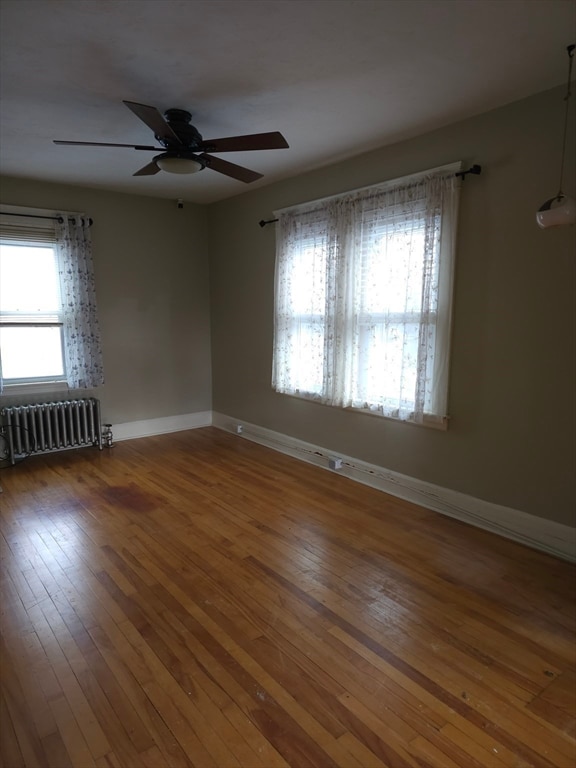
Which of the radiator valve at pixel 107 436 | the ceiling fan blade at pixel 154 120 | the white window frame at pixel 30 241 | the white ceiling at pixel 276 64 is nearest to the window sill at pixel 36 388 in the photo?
the white window frame at pixel 30 241

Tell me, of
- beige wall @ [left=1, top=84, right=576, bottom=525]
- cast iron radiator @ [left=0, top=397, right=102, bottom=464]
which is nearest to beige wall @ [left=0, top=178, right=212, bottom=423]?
beige wall @ [left=1, top=84, right=576, bottom=525]

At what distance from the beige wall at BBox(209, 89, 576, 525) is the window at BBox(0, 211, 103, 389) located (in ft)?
9.21

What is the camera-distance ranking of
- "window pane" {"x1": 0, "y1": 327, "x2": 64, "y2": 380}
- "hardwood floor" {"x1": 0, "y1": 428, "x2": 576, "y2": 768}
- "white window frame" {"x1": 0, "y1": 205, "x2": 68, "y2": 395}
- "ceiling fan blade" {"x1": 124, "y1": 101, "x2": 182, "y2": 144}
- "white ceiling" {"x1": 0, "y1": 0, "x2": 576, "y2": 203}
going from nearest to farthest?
1. "hardwood floor" {"x1": 0, "y1": 428, "x2": 576, "y2": 768}
2. "white ceiling" {"x1": 0, "y1": 0, "x2": 576, "y2": 203}
3. "ceiling fan blade" {"x1": 124, "y1": 101, "x2": 182, "y2": 144}
4. "white window frame" {"x1": 0, "y1": 205, "x2": 68, "y2": 395}
5. "window pane" {"x1": 0, "y1": 327, "x2": 64, "y2": 380}

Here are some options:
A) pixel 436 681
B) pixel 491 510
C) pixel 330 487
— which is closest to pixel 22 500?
pixel 330 487

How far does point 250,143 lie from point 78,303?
115 inches

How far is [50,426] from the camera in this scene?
15.2ft

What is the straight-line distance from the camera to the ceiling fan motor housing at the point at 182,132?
277 centimetres

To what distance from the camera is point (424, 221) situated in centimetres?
325

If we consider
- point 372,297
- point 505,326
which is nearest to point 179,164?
point 372,297

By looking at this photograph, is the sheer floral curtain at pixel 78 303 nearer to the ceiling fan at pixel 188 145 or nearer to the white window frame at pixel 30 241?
the white window frame at pixel 30 241

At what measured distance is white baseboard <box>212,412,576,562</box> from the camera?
280 cm

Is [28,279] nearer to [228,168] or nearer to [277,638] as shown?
[228,168]

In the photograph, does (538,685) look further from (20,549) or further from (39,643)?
(20,549)

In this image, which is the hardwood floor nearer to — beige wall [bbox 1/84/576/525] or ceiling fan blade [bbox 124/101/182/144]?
beige wall [bbox 1/84/576/525]
